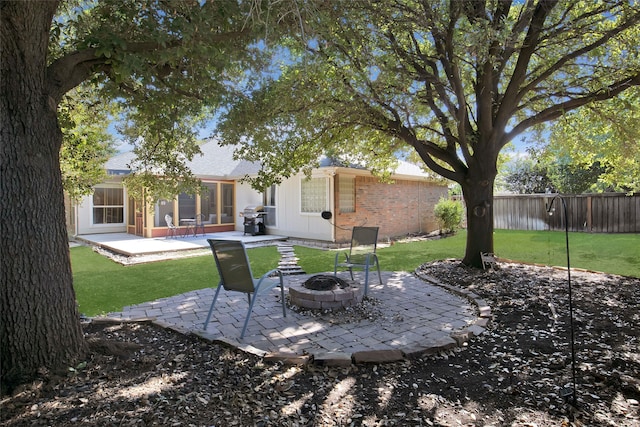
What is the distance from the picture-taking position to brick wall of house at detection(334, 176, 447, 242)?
43.6 ft

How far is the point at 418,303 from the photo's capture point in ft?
17.7

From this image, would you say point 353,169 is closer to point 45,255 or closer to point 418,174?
point 418,174

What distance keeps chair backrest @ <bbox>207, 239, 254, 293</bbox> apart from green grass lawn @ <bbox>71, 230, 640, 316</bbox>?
7.18 feet

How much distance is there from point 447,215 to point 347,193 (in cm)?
512

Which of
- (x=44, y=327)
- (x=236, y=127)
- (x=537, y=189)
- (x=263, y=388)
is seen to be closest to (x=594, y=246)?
(x=236, y=127)

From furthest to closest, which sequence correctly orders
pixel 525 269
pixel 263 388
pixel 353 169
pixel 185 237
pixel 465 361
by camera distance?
pixel 185 237 → pixel 353 169 → pixel 525 269 → pixel 465 361 → pixel 263 388

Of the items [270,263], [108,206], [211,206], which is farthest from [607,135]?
[108,206]

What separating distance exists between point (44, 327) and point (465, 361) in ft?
12.0

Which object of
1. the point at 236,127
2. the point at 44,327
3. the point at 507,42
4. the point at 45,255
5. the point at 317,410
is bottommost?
the point at 317,410

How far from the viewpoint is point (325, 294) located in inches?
193

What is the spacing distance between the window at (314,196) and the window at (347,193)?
544 millimetres

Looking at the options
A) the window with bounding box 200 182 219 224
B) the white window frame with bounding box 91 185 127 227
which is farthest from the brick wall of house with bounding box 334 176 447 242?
the white window frame with bounding box 91 185 127 227

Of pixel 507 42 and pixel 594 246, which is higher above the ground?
pixel 507 42

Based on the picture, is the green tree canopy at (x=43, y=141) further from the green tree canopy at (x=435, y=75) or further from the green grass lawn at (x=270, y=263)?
the green grass lawn at (x=270, y=263)
